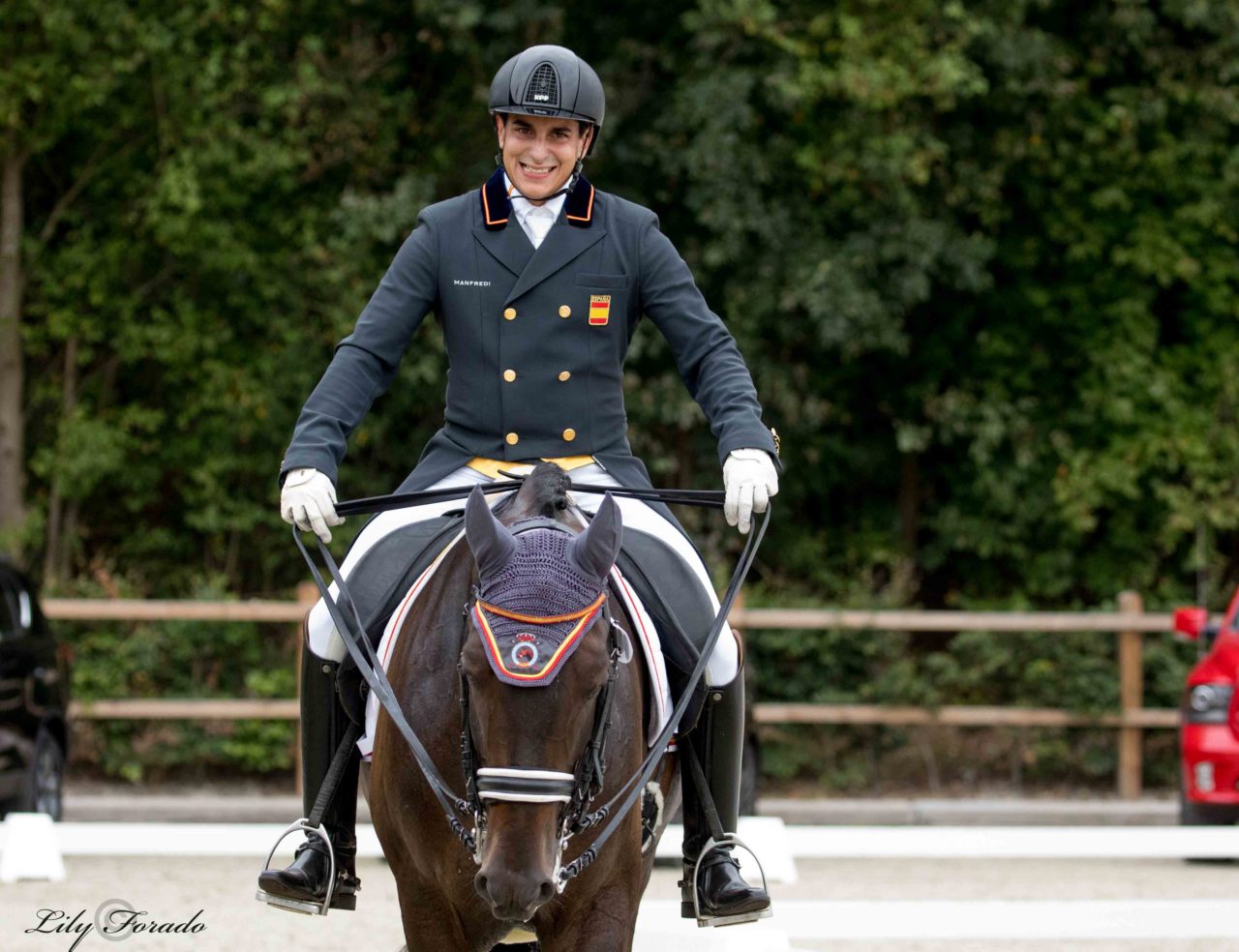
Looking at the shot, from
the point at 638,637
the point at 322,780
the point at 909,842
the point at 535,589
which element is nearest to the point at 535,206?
the point at 638,637

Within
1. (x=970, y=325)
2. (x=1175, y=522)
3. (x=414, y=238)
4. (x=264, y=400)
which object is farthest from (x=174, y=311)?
(x=414, y=238)

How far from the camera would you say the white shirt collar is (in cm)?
556

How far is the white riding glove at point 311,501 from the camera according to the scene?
16.0ft

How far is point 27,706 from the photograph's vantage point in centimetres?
1170

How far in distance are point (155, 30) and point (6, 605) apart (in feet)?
22.0

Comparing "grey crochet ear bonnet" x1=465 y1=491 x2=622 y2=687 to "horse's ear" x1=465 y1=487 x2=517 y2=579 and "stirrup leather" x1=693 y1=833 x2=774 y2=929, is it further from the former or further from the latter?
"stirrup leather" x1=693 y1=833 x2=774 y2=929

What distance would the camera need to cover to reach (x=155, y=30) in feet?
55.1

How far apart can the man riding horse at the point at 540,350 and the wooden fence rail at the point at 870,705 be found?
968cm

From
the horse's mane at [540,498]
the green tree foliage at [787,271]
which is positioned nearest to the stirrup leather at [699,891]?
the horse's mane at [540,498]

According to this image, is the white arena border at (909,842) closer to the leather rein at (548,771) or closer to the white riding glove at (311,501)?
the leather rein at (548,771)

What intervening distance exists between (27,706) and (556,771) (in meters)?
8.19

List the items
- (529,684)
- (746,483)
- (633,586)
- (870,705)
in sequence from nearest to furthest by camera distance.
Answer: (529,684), (746,483), (633,586), (870,705)

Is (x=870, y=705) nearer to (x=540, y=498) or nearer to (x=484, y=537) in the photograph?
(x=540, y=498)

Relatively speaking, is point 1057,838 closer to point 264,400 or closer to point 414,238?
point 414,238
